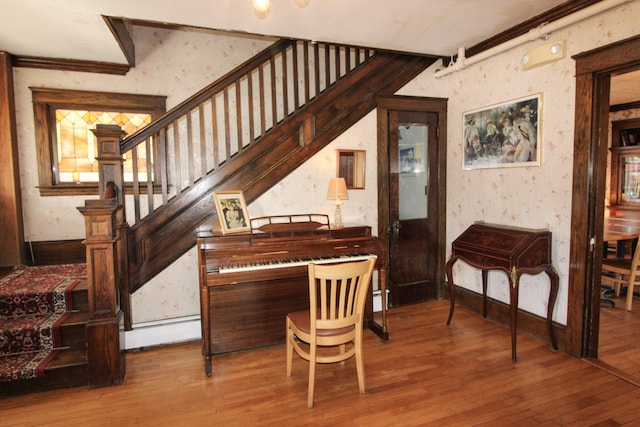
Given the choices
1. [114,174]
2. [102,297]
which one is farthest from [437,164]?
[102,297]

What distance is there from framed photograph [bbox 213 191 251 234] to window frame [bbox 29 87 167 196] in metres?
1.84

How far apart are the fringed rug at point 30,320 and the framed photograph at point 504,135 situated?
4.11 meters

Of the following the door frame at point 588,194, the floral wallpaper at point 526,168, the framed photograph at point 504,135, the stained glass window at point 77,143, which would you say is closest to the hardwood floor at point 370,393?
the door frame at point 588,194

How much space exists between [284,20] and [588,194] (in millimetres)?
2849

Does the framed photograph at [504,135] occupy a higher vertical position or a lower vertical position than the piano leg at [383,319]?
higher

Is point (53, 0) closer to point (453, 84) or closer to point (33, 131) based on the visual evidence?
point (33, 131)

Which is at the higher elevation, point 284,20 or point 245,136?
point 284,20

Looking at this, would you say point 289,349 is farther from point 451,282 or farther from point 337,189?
point 451,282

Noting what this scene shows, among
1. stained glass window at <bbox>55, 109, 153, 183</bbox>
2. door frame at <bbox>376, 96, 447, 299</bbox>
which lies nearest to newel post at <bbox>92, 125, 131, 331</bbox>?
stained glass window at <bbox>55, 109, 153, 183</bbox>

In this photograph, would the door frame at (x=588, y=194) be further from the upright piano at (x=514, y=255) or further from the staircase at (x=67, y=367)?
the staircase at (x=67, y=367)

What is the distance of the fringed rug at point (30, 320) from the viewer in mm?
2562

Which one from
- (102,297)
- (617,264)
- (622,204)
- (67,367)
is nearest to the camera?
(67,367)

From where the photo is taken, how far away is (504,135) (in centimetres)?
354

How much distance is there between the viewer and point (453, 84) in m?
4.16
